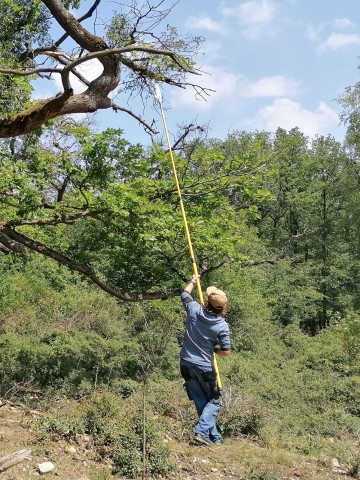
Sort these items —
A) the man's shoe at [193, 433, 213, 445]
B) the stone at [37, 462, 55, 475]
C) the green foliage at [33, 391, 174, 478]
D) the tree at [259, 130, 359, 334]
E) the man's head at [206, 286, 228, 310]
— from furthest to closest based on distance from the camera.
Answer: the tree at [259, 130, 359, 334] < the man's shoe at [193, 433, 213, 445] < the man's head at [206, 286, 228, 310] < the green foliage at [33, 391, 174, 478] < the stone at [37, 462, 55, 475]

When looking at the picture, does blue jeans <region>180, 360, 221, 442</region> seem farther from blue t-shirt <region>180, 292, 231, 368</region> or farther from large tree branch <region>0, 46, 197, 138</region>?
large tree branch <region>0, 46, 197, 138</region>

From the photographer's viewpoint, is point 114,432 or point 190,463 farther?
point 114,432

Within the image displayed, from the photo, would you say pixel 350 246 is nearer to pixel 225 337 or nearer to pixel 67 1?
pixel 67 1

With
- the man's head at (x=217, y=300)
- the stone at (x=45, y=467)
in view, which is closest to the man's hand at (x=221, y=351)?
the man's head at (x=217, y=300)

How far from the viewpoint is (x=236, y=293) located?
64.2 feet

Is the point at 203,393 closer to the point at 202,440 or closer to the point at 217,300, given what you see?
the point at 202,440

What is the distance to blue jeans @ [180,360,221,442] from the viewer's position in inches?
210

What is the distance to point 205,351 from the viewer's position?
5328mm

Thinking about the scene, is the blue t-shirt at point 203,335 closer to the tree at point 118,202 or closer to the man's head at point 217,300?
the man's head at point 217,300

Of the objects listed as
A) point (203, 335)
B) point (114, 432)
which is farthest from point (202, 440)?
point (203, 335)

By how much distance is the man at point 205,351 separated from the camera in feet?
17.2

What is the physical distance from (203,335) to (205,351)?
0.19 meters

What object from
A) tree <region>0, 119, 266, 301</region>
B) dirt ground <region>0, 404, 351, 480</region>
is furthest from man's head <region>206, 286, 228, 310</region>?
tree <region>0, 119, 266, 301</region>

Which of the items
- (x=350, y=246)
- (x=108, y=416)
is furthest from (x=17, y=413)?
(x=350, y=246)
